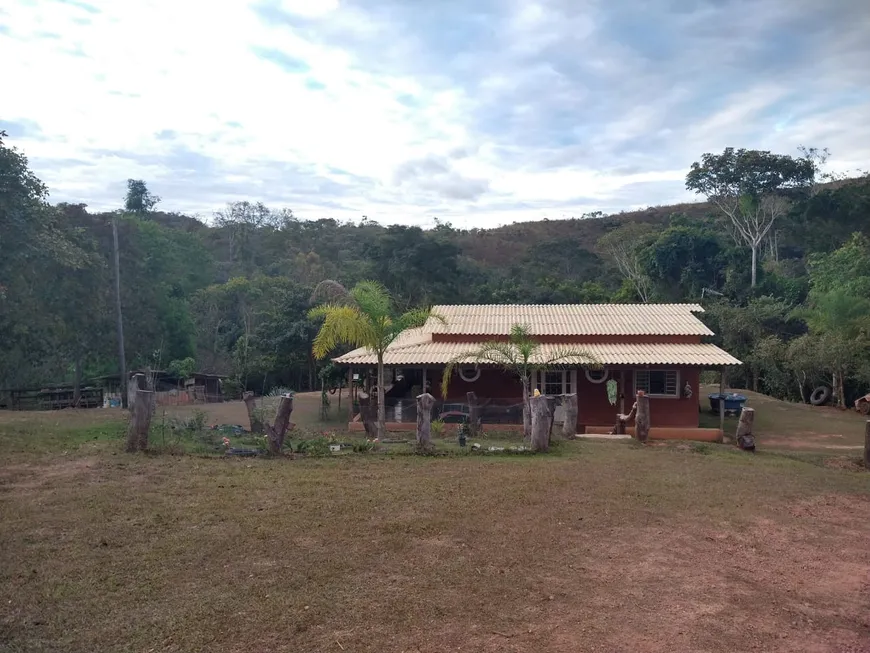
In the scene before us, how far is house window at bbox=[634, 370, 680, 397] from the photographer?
58.0ft

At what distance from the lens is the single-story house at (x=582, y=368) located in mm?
16859

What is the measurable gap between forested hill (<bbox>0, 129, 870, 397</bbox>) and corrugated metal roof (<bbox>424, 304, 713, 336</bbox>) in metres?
5.93

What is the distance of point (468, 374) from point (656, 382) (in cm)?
502

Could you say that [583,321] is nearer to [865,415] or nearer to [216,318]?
[865,415]

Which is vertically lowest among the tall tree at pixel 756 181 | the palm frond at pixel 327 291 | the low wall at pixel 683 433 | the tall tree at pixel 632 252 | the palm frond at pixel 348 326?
the low wall at pixel 683 433

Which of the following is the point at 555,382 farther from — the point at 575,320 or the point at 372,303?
the point at 372,303

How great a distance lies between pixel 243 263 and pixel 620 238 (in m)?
27.7

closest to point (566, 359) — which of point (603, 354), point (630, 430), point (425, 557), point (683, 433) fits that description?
point (603, 354)

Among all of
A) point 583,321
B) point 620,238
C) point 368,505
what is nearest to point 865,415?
point 583,321

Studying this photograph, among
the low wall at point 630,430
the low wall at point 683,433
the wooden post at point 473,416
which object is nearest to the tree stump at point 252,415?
the low wall at point 630,430

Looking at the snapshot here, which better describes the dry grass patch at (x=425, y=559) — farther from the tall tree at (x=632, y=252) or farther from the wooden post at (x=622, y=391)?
the tall tree at (x=632, y=252)

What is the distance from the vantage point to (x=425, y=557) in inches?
263

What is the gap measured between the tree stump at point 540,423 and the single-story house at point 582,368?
8.63 feet

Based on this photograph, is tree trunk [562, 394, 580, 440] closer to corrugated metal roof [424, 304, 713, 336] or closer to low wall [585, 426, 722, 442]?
low wall [585, 426, 722, 442]
